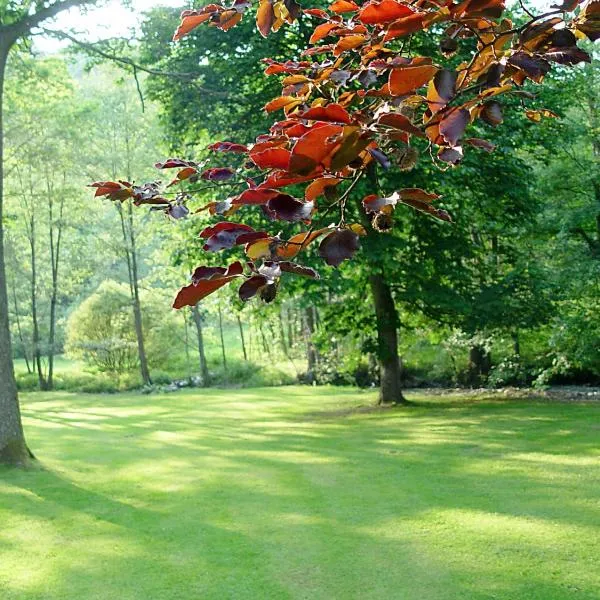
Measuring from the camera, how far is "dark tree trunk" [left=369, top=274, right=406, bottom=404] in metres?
13.9

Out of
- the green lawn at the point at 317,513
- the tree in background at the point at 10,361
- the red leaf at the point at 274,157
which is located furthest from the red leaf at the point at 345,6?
the tree in background at the point at 10,361

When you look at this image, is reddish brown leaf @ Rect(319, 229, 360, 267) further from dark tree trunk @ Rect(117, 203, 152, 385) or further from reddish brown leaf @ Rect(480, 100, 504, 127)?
dark tree trunk @ Rect(117, 203, 152, 385)

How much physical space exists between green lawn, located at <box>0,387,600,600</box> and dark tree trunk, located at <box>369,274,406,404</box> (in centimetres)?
213

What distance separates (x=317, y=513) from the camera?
6.45 meters

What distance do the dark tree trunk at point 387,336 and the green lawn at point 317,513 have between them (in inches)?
84.0

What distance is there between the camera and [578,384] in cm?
→ 1706

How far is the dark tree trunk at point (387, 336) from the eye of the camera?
13906 millimetres

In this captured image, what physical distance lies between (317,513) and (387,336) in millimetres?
7961

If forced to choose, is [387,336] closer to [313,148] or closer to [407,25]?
[407,25]

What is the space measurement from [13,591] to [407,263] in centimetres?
1040

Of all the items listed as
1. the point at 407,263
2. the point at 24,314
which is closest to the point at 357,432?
the point at 407,263

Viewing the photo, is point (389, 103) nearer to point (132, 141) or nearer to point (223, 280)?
point (223, 280)

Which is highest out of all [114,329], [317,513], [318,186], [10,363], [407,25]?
[114,329]

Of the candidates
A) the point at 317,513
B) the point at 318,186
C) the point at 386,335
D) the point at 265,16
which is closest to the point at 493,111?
the point at 318,186
